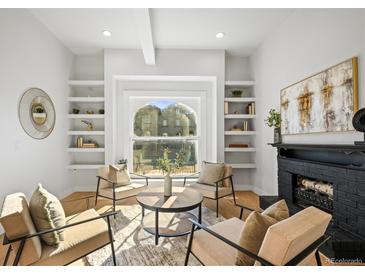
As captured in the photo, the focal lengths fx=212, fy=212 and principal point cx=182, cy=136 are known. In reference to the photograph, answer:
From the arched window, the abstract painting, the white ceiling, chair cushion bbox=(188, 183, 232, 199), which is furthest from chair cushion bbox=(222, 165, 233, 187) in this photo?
the white ceiling

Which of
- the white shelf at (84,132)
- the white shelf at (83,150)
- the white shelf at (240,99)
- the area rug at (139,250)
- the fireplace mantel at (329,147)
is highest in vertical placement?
the white shelf at (240,99)

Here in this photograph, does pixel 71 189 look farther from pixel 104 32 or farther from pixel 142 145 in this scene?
pixel 104 32

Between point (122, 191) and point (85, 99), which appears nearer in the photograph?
point (122, 191)

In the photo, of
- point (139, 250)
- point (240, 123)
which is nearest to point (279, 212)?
point (139, 250)

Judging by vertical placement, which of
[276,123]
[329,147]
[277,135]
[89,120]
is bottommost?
[329,147]

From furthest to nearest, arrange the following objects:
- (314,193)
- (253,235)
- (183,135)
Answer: (183,135) < (314,193) < (253,235)

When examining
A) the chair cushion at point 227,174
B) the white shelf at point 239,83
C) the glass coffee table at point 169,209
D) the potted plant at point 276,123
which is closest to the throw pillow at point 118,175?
the glass coffee table at point 169,209

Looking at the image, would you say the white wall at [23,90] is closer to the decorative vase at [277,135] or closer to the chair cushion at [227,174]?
the chair cushion at [227,174]

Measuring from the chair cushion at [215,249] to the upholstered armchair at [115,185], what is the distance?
181 centimetres

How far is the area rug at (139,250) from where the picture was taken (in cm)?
204

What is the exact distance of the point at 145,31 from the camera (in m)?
3.27

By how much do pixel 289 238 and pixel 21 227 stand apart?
1.71m

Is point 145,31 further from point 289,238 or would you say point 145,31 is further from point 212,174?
point 289,238

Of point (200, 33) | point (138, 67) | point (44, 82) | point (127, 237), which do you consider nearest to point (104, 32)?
point (138, 67)
